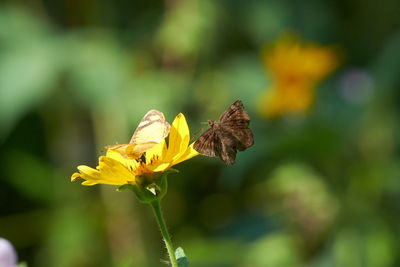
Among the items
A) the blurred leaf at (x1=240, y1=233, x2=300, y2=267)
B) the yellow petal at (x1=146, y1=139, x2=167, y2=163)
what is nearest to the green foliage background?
the blurred leaf at (x1=240, y1=233, x2=300, y2=267)

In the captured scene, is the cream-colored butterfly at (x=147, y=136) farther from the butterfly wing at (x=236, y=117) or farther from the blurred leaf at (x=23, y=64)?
the blurred leaf at (x=23, y=64)

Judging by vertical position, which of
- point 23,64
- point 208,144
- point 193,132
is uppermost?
point 23,64

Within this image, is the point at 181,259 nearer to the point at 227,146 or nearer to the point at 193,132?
the point at 227,146

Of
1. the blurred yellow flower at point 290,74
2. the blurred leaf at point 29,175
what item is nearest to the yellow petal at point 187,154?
the blurred yellow flower at point 290,74

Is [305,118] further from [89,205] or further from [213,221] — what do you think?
[89,205]

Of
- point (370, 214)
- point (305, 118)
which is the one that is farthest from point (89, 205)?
point (370, 214)

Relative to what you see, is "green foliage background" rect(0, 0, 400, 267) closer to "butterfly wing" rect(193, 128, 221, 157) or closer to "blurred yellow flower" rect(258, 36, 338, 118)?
"blurred yellow flower" rect(258, 36, 338, 118)

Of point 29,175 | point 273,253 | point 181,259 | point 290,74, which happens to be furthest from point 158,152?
point 29,175
